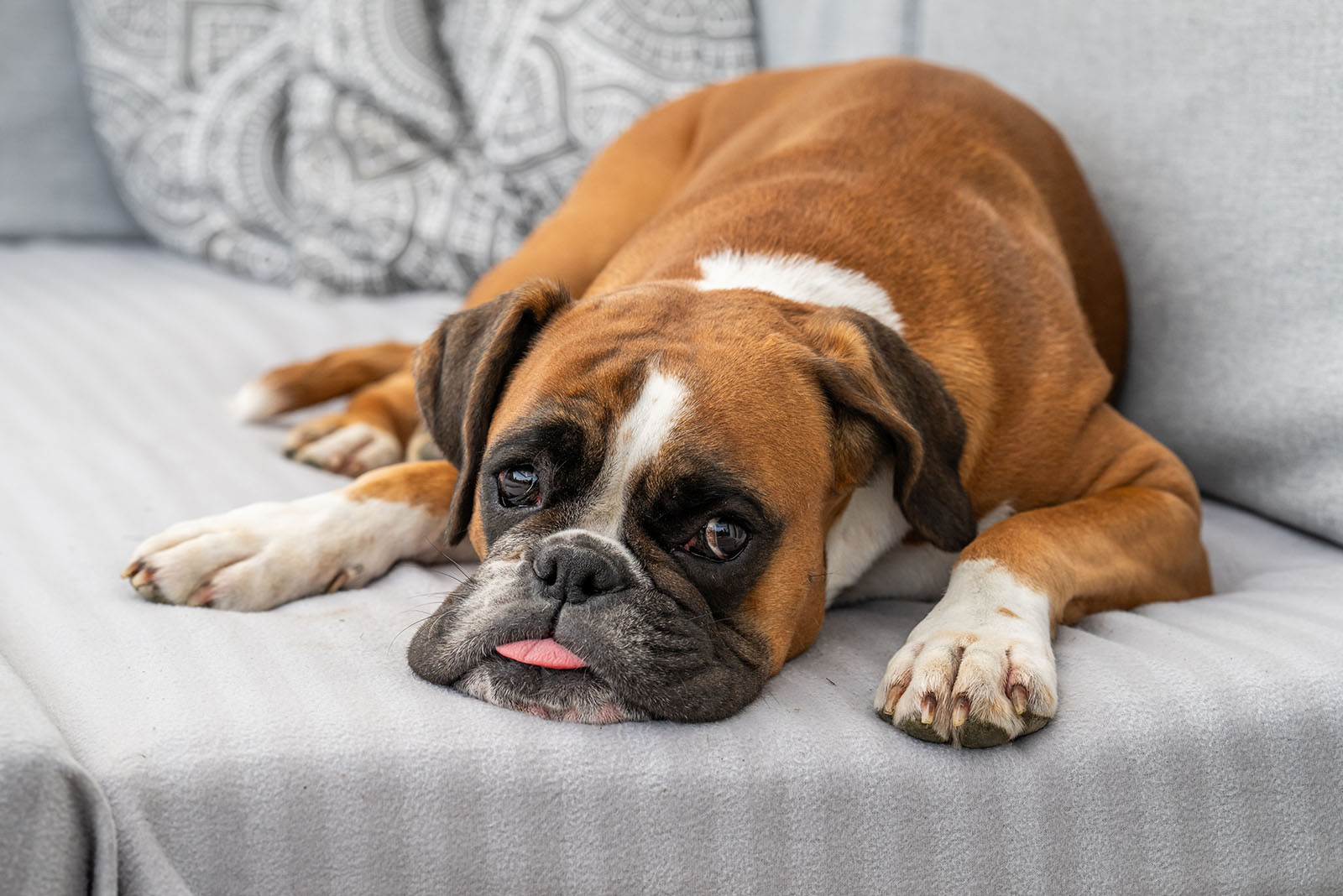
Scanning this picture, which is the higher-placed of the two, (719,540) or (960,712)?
(719,540)

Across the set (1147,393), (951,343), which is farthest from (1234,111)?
(951,343)

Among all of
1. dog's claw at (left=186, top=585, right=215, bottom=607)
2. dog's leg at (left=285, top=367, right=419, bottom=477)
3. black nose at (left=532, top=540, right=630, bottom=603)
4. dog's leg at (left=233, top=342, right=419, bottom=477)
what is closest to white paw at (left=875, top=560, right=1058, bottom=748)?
black nose at (left=532, top=540, right=630, bottom=603)

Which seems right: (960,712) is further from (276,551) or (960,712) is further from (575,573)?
(276,551)

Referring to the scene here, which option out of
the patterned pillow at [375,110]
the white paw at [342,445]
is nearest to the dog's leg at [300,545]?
the white paw at [342,445]

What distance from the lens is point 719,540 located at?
182cm

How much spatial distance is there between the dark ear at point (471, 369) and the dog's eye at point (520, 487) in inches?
5.7

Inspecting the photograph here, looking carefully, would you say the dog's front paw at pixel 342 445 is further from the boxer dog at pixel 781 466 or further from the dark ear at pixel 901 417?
the dark ear at pixel 901 417

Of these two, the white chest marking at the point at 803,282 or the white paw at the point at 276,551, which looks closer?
the white paw at the point at 276,551

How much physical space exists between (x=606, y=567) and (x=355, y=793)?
17.9 inches

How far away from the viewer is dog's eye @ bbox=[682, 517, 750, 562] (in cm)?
182

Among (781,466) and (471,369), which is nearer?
(781,466)

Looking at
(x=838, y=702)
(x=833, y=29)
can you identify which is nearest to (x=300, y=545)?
(x=838, y=702)

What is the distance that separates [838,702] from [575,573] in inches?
16.8

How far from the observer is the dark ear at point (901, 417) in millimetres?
1937
